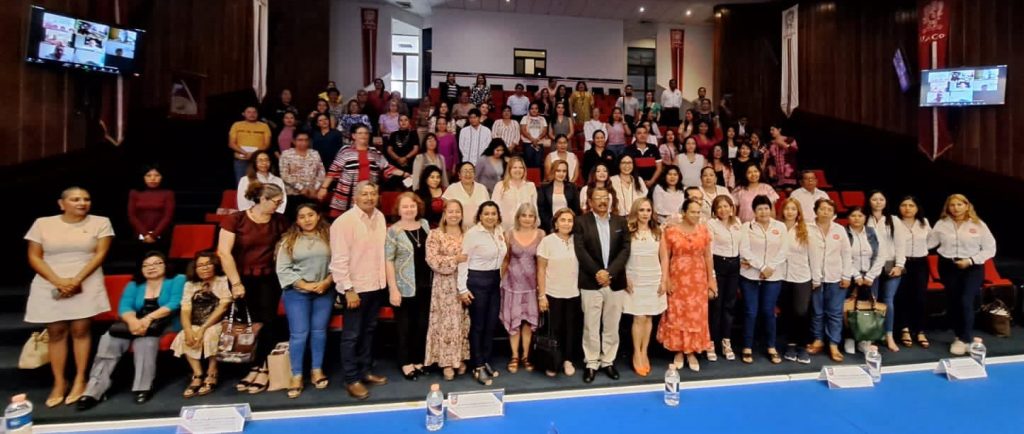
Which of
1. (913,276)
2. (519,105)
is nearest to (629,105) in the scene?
(519,105)

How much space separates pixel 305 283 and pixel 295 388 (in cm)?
76

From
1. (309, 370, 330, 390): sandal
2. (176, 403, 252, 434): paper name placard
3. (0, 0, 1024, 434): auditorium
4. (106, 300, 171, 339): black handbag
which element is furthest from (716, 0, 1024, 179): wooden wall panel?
(106, 300, 171, 339): black handbag

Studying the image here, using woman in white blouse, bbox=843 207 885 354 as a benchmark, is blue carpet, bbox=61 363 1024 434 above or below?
below

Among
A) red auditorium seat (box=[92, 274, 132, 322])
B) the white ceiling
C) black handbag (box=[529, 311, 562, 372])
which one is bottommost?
black handbag (box=[529, 311, 562, 372])

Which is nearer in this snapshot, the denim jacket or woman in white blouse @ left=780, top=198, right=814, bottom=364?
the denim jacket

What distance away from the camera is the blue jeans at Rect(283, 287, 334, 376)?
344 centimetres

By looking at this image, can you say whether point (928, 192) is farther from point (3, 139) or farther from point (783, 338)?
point (3, 139)

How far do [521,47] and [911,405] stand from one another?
43.6 feet

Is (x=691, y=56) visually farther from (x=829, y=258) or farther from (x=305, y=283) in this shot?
(x=305, y=283)

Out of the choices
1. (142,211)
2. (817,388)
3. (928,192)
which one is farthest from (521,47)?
(817,388)

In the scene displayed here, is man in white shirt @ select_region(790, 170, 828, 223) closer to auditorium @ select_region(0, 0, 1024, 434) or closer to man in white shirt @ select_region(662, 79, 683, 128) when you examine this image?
auditorium @ select_region(0, 0, 1024, 434)

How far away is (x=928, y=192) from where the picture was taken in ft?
24.6

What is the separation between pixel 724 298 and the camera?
414cm

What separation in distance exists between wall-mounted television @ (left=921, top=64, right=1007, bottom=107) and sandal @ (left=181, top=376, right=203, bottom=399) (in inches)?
361
